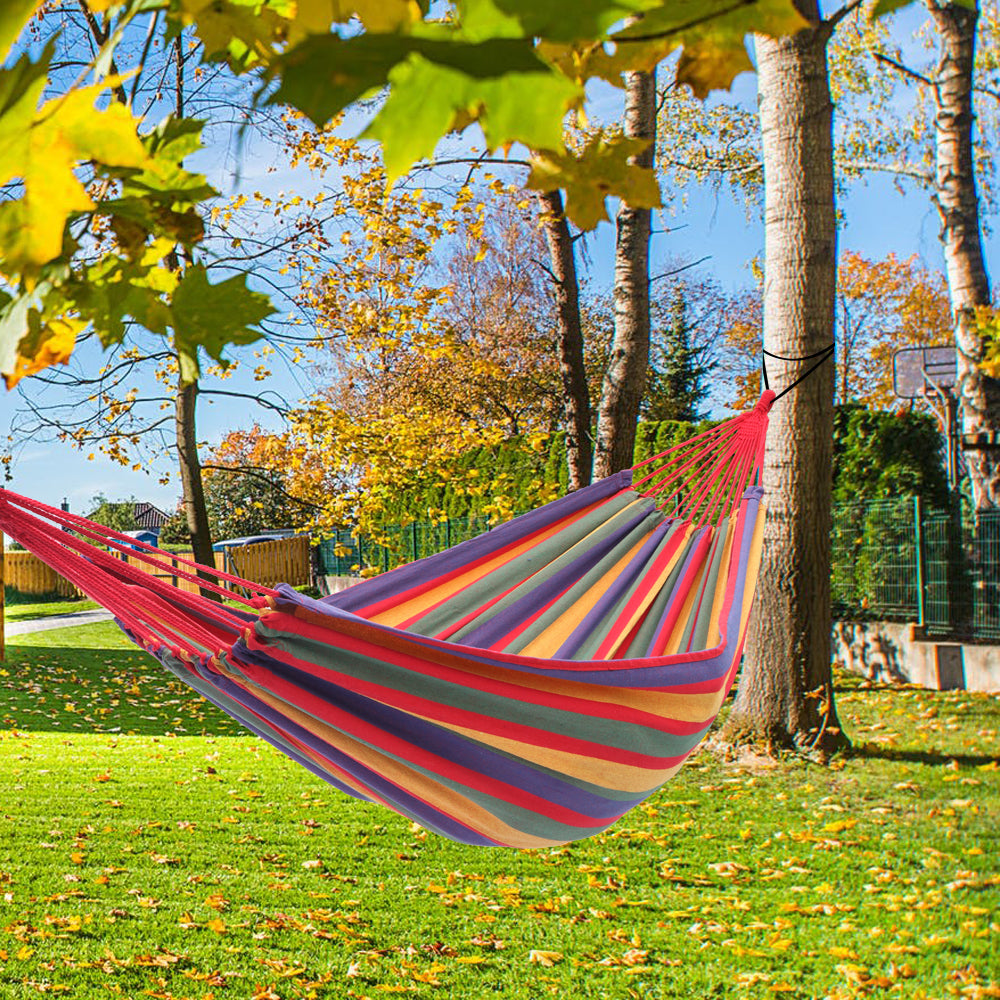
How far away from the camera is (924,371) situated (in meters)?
9.83

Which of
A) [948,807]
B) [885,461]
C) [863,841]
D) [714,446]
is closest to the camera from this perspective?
[714,446]

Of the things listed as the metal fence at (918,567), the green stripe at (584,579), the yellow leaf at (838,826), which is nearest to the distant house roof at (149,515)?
the metal fence at (918,567)

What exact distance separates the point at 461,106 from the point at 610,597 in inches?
74.5

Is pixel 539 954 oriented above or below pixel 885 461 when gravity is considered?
below

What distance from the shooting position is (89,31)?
677cm

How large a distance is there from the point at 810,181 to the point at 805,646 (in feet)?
5.91

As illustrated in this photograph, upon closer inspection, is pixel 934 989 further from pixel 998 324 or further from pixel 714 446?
pixel 998 324

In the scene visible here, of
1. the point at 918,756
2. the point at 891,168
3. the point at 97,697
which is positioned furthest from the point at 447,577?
the point at 891,168

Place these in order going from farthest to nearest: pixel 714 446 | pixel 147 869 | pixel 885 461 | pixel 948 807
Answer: pixel 885 461, pixel 948 807, pixel 147 869, pixel 714 446

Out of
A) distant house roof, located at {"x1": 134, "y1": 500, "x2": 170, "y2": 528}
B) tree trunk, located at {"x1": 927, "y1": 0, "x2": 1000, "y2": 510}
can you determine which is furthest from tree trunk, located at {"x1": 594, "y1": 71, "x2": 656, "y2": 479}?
distant house roof, located at {"x1": 134, "y1": 500, "x2": 170, "y2": 528}

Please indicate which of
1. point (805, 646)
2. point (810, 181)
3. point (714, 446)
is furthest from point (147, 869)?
point (810, 181)

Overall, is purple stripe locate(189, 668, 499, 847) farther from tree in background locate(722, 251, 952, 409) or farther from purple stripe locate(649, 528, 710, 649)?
tree in background locate(722, 251, 952, 409)

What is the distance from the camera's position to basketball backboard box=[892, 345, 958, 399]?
32.8 ft

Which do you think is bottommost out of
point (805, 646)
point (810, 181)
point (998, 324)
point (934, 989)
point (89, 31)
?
point (934, 989)
